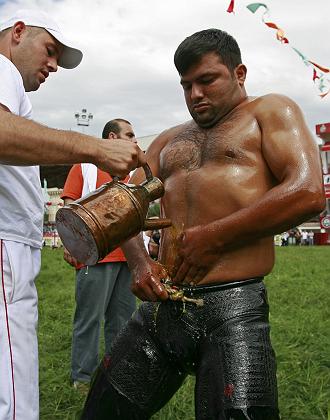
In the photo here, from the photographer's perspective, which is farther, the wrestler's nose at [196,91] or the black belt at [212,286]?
the wrestler's nose at [196,91]

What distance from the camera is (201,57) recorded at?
2.16 meters

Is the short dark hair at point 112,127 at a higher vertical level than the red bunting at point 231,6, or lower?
lower

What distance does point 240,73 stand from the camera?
2.29m

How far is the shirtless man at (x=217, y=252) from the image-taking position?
194 cm

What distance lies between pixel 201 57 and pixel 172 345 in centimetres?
110

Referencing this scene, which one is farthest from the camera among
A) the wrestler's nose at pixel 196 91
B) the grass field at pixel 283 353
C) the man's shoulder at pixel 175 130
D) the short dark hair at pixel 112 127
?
the short dark hair at pixel 112 127

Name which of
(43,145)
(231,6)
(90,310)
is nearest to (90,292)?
(90,310)

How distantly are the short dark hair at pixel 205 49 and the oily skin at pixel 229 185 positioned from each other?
3 cm

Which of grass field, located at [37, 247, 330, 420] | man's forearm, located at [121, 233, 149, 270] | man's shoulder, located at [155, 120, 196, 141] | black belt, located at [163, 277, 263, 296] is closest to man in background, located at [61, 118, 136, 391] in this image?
grass field, located at [37, 247, 330, 420]

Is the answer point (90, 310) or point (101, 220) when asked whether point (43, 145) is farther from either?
point (90, 310)

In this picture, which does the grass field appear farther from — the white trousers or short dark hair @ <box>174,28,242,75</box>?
short dark hair @ <box>174,28,242,75</box>

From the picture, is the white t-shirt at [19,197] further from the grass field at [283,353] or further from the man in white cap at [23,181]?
the grass field at [283,353]

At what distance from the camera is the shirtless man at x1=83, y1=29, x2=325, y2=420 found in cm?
194

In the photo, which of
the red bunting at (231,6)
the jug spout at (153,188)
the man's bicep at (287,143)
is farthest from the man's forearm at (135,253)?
the red bunting at (231,6)
